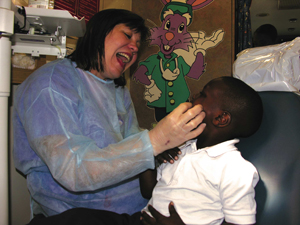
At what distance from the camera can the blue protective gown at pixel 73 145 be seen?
0.79 m

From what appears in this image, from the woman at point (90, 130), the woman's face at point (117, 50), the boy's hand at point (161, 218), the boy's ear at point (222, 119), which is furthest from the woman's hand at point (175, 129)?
the woman's face at point (117, 50)

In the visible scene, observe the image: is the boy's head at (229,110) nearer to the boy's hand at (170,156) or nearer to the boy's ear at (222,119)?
the boy's ear at (222,119)

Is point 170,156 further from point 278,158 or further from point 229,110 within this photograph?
point 278,158

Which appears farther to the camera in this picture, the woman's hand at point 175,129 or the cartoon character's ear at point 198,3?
the cartoon character's ear at point 198,3

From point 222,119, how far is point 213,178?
0.24m

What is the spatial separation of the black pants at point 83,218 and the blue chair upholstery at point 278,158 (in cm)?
51

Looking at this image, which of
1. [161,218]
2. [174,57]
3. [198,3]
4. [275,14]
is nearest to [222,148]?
[161,218]

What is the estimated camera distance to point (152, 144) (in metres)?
0.86

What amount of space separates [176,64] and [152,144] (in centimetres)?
183

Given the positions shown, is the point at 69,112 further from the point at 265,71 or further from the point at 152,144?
the point at 265,71

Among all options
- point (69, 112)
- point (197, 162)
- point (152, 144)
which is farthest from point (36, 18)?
point (197, 162)

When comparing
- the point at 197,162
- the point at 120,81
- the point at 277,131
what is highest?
the point at 120,81

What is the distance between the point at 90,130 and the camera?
3.33ft

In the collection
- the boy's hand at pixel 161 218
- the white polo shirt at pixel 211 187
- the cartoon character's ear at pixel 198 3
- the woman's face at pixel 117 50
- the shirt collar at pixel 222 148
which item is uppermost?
the cartoon character's ear at pixel 198 3
